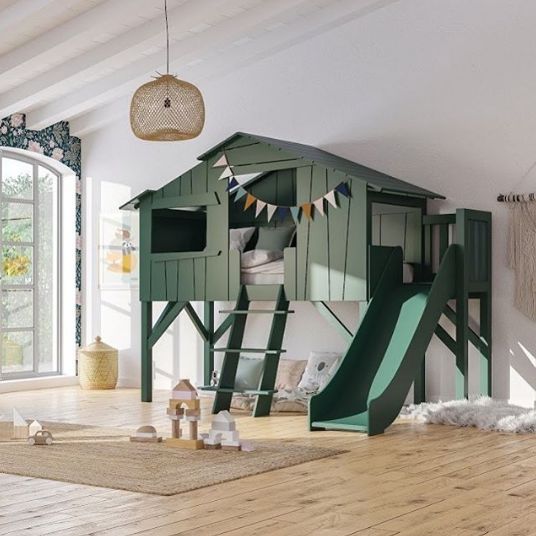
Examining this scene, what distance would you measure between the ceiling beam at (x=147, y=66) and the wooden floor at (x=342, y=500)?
3242 millimetres

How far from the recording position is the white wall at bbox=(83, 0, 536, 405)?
658 centimetres

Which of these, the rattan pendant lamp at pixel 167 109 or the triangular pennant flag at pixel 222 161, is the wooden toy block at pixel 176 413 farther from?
the triangular pennant flag at pixel 222 161

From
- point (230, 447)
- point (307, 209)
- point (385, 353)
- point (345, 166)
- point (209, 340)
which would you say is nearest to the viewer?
point (230, 447)

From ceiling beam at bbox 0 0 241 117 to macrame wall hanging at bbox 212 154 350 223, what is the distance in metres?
0.96

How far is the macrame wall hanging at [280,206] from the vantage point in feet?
20.8

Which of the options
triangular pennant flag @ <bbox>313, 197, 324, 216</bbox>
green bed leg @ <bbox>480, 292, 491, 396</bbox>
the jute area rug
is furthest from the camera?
green bed leg @ <bbox>480, 292, 491, 396</bbox>

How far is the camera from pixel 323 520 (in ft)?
11.1

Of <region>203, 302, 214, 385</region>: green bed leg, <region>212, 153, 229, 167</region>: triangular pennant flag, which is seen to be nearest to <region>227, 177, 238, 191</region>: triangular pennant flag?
<region>212, 153, 229, 167</region>: triangular pennant flag

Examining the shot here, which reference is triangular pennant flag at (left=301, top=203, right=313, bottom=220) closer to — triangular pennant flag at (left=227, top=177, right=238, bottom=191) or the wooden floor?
triangular pennant flag at (left=227, top=177, right=238, bottom=191)

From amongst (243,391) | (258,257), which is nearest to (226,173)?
(258,257)

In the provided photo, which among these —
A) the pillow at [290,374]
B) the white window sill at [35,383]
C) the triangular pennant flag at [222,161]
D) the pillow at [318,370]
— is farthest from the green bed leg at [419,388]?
the white window sill at [35,383]

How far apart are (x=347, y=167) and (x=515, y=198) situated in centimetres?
111

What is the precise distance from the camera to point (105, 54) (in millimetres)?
7109

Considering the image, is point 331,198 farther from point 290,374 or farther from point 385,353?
point 290,374
